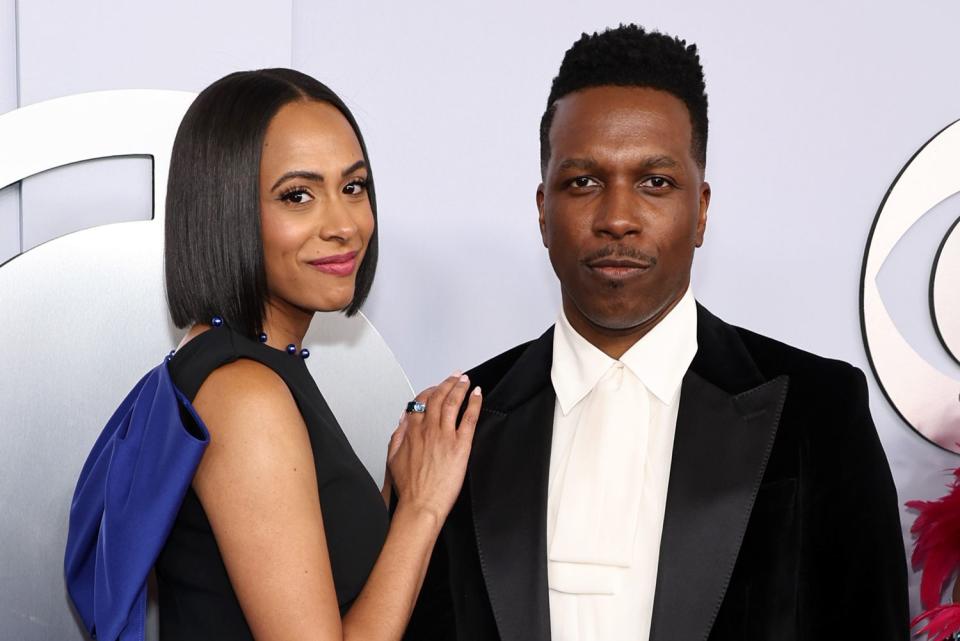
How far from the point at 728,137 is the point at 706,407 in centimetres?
95

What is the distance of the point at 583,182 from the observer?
147 centimetres

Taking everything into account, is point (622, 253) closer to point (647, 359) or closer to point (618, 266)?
point (618, 266)

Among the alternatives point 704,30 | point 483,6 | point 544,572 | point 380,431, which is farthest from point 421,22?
point 544,572

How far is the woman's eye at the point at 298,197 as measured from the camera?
1429 mm

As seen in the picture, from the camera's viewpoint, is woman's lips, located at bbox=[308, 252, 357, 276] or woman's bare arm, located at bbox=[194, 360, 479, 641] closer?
woman's bare arm, located at bbox=[194, 360, 479, 641]

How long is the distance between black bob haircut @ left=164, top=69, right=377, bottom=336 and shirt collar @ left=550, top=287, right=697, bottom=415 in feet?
1.40

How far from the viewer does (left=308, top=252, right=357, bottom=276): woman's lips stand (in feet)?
4.80

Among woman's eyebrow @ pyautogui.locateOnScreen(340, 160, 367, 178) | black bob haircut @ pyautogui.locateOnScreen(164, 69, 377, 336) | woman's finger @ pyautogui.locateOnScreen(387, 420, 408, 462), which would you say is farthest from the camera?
woman's finger @ pyautogui.locateOnScreen(387, 420, 408, 462)

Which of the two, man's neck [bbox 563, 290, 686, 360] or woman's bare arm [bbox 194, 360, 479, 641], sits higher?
man's neck [bbox 563, 290, 686, 360]

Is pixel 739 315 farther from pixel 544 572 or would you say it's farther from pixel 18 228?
pixel 18 228

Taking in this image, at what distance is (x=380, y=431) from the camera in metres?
2.00

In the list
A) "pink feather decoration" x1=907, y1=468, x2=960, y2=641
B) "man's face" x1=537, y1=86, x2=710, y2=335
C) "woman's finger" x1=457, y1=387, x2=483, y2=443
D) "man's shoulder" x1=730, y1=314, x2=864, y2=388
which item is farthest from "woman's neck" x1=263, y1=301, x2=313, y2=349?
"pink feather decoration" x1=907, y1=468, x2=960, y2=641

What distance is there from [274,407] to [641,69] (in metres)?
0.65

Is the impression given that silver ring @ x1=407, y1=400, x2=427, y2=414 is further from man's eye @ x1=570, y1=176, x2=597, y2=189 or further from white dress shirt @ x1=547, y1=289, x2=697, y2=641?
man's eye @ x1=570, y1=176, x2=597, y2=189
